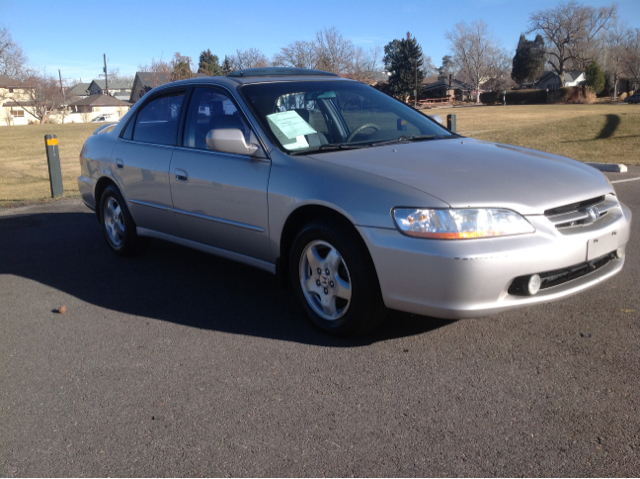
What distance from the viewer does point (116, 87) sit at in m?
131

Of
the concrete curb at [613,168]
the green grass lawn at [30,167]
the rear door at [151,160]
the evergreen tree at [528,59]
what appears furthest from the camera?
the evergreen tree at [528,59]

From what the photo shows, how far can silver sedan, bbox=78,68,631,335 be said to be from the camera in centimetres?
325

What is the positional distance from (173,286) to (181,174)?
0.96 metres

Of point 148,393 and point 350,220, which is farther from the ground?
point 350,220

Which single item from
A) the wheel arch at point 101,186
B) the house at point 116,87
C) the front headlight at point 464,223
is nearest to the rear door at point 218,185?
the front headlight at point 464,223

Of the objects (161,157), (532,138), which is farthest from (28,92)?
(161,157)

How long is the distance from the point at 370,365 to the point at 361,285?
45 centimetres

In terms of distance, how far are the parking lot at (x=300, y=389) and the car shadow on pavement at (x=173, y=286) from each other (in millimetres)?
26

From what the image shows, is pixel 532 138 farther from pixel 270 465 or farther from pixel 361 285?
pixel 270 465

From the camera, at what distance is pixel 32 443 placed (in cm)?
276

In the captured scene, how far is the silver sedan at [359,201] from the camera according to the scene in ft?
10.7

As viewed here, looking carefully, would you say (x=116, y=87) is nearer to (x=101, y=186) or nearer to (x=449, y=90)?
(x=449, y=90)

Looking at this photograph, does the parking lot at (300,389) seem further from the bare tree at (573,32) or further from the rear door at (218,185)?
the bare tree at (573,32)

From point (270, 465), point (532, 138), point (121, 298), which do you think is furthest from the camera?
point (532, 138)
